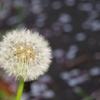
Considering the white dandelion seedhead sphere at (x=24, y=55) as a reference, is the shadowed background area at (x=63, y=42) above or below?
above

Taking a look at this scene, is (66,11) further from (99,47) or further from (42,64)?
(42,64)

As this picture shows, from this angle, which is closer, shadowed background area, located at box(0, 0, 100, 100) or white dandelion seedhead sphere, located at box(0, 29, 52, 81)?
white dandelion seedhead sphere, located at box(0, 29, 52, 81)

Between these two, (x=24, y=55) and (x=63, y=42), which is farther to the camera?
(x=63, y=42)

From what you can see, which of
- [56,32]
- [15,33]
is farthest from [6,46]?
[56,32]

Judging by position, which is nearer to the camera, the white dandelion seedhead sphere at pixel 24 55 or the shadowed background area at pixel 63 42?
the white dandelion seedhead sphere at pixel 24 55

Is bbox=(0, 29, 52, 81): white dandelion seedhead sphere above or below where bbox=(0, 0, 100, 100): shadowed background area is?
below
